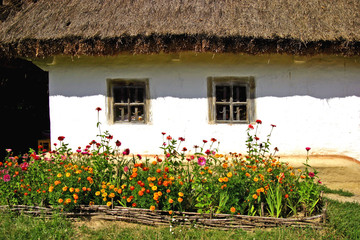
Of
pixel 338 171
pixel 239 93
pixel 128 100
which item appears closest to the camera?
pixel 338 171

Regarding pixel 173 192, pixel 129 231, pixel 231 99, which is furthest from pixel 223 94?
pixel 129 231

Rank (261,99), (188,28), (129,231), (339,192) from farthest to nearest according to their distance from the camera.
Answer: (261,99) → (188,28) → (339,192) → (129,231)

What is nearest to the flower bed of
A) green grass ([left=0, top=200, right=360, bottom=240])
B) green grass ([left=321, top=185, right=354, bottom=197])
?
green grass ([left=0, top=200, right=360, bottom=240])

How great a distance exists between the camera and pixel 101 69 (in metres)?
4.92

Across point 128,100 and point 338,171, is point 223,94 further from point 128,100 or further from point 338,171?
point 338,171

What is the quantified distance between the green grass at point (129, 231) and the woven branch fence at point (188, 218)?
2.4 inches

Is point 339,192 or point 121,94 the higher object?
point 121,94

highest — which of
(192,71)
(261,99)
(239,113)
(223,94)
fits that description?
(192,71)

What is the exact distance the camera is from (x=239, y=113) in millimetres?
4844

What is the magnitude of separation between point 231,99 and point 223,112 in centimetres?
→ 27

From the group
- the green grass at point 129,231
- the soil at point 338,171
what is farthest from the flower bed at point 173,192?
the soil at point 338,171

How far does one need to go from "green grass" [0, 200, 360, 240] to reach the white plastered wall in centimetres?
213

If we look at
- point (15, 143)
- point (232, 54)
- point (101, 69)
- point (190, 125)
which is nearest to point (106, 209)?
point (190, 125)

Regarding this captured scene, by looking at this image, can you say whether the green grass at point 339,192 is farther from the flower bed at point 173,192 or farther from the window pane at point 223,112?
the window pane at point 223,112
